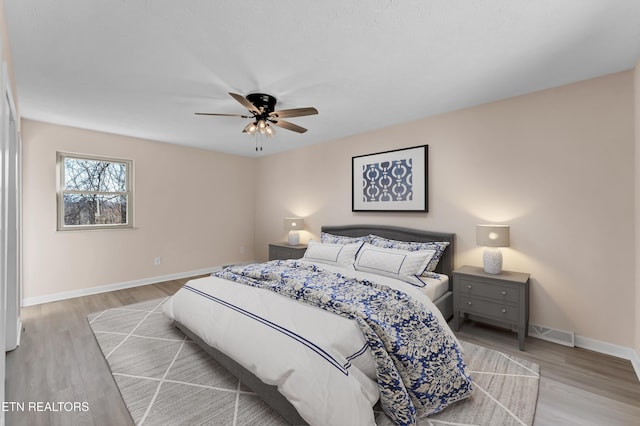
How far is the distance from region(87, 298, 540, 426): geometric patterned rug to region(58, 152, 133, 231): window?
221 centimetres

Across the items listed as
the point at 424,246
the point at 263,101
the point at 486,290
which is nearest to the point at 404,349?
the point at 486,290

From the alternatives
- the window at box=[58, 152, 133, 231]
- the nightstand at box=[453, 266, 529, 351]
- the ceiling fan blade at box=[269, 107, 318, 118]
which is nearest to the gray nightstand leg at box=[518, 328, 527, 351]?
the nightstand at box=[453, 266, 529, 351]

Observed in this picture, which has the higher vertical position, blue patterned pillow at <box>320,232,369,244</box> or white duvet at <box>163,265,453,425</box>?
blue patterned pillow at <box>320,232,369,244</box>

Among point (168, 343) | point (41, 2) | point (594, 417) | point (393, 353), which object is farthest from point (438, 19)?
point (168, 343)

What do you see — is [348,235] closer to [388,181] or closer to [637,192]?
[388,181]

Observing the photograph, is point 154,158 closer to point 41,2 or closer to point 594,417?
point 41,2

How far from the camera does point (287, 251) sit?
15.7 ft

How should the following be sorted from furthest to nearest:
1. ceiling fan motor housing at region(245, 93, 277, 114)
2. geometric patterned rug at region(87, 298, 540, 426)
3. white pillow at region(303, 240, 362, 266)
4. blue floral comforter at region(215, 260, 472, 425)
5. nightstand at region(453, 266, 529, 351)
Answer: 1. white pillow at region(303, 240, 362, 266)
2. ceiling fan motor housing at region(245, 93, 277, 114)
3. nightstand at region(453, 266, 529, 351)
4. geometric patterned rug at region(87, 298, 540, 426)
5. blue floral comforter at region(215, 260, 472, 425)

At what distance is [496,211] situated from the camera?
3156mm

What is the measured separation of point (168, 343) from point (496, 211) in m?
3.65

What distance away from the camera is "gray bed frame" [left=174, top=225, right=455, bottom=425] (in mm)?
1729

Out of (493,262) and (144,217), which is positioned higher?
(144,217)

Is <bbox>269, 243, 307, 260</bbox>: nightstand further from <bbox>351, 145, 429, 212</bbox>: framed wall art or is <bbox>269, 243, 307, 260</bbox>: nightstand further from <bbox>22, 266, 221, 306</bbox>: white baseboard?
<bbox>22, 266, 221, 306</bbox>: white baseboard

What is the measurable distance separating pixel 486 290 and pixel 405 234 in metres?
1.19
